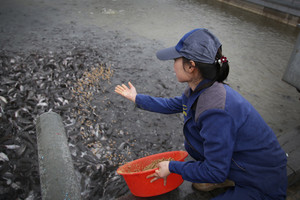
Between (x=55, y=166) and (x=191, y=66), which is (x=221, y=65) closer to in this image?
(x=191, y=66)

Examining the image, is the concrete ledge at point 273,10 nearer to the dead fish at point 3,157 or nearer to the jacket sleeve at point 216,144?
the jacket sleeve at point 216,144

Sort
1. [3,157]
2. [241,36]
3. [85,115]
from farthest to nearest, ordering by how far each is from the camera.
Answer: [241,36] → [85,115] → [3,157]

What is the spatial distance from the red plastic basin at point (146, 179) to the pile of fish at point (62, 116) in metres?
0.70

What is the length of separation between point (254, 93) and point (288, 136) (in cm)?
252

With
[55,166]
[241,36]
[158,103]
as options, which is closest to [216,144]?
[158,103]

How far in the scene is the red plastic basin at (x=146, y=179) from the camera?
2.08 metres

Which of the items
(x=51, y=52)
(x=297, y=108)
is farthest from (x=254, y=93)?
(x=51, y=52)

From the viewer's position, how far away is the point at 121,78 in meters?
5.28

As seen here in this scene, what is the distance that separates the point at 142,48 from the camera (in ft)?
22.6

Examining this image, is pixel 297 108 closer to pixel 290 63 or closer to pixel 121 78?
pixel 290 63

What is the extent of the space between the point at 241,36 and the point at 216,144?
839cm

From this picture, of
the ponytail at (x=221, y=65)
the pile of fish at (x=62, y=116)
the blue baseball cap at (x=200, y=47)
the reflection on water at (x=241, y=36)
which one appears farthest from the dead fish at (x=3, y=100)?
the reflection on water at (x=241, y=36)

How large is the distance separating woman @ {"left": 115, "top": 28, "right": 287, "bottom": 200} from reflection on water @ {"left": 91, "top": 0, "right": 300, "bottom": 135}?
9.17ft

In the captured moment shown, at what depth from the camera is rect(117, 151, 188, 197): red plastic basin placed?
2080 millimetres
